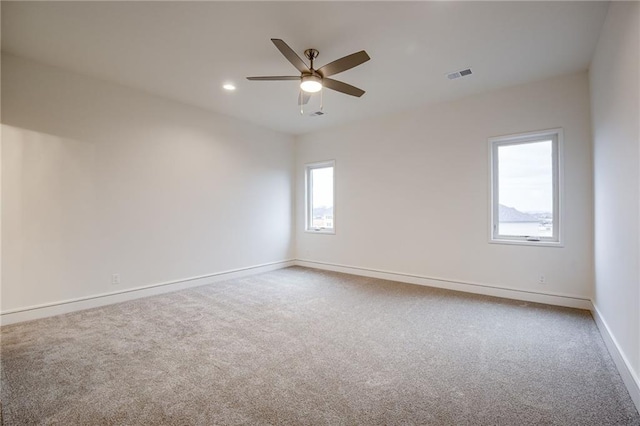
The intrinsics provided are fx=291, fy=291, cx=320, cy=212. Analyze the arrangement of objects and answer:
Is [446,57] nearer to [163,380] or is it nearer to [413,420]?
[413,420]

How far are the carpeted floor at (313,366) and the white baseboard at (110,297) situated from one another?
15 cm

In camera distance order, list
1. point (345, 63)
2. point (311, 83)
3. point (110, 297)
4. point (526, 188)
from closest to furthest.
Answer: point (345, 63) < point (311, 83) < point (110, 297) < point (526, 188)

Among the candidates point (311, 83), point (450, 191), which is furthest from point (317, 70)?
point (450, 191)

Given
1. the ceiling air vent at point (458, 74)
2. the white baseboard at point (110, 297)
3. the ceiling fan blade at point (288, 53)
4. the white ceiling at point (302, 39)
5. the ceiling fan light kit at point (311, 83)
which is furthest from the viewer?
the ceiling air vent at point (458, 74)

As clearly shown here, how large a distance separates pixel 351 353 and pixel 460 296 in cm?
240

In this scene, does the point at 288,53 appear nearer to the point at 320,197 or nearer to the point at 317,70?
the point at 317,70

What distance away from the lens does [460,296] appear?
4188mm

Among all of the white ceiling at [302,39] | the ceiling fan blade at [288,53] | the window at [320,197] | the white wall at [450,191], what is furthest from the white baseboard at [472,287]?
the ceiling fan blade at [288,53]

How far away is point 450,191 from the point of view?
457 cm

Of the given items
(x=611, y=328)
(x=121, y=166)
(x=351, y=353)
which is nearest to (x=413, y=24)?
(x=351, y=353)

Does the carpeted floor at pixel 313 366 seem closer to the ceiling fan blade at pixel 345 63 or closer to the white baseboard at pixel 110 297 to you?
the white baseboard at pixel 110 297

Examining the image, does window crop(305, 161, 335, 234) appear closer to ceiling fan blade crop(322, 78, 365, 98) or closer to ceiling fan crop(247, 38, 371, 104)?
ceiling fan blade crop(322, 78, 365, 98)

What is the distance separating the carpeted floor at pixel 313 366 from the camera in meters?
1.79

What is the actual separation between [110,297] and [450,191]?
5101 mm
